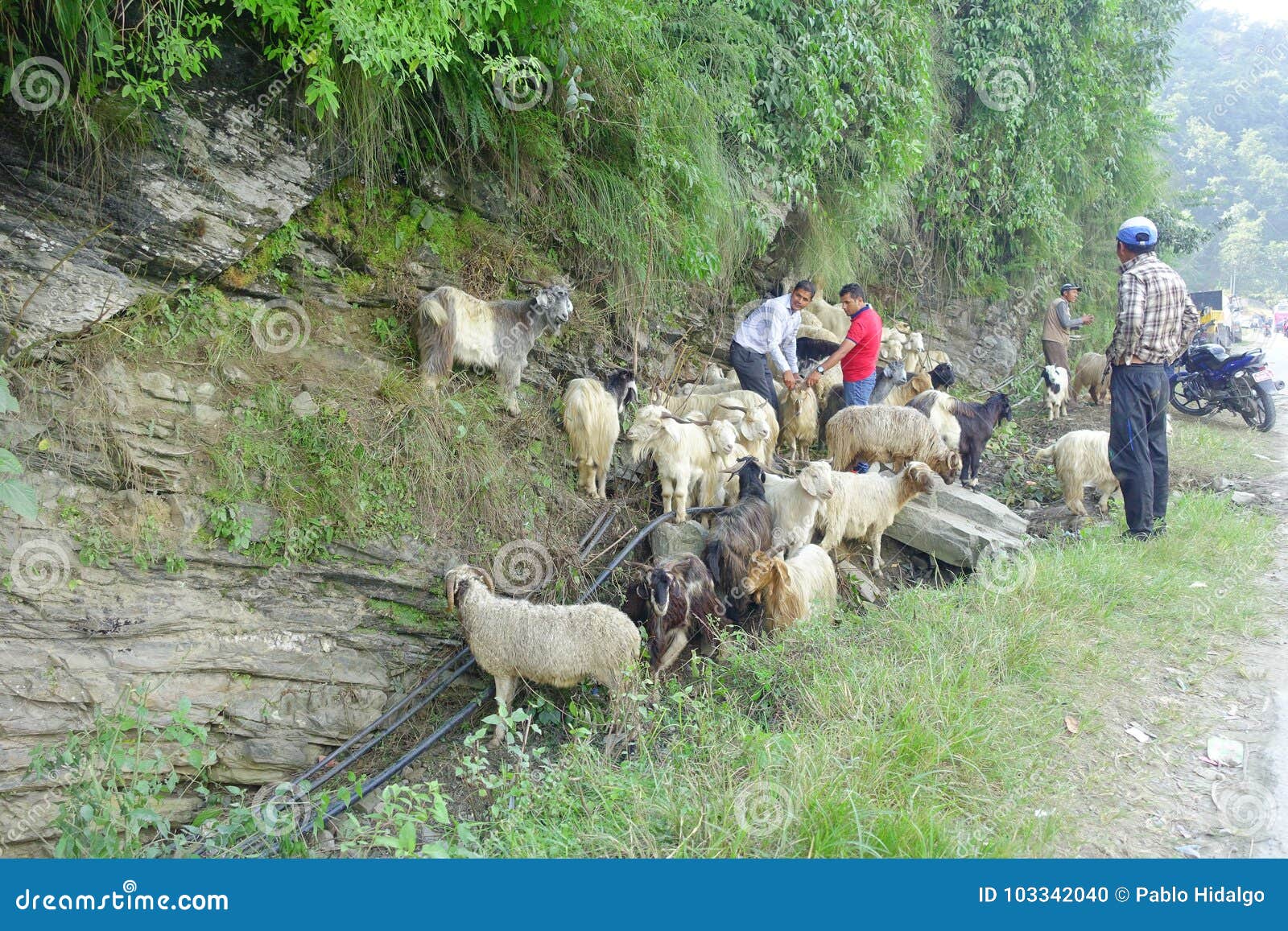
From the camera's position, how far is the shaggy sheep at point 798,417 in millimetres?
8328

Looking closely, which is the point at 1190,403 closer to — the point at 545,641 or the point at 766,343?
the point at 766,343

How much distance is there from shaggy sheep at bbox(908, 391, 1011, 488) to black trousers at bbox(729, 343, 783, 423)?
156 centimetres

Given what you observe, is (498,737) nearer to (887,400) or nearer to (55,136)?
(55,136)

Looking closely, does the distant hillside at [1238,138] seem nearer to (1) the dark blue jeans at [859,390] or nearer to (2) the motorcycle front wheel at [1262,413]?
(2) the motorcycle front wheel at [1262,413]

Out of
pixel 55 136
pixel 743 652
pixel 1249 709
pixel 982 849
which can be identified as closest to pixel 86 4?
pixel 55 136

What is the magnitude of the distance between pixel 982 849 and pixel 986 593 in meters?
2.59

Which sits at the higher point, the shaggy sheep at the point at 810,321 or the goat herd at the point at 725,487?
the shaggy sheep at the point at 810,321

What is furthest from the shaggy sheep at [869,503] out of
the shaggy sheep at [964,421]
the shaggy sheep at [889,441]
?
the shaggy sheep at [964,421]

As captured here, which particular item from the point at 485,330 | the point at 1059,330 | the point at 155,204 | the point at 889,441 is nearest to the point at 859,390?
the point at 889,441

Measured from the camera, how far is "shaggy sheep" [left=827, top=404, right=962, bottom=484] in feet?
24.1

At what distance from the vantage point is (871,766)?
11.0 feet

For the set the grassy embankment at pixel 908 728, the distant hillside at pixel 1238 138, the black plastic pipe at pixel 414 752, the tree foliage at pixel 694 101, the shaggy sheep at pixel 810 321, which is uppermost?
the distant hillside at pixel 1238 138

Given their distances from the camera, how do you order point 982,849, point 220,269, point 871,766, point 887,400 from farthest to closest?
1. point 887,400
2. point 220,269
3. point 871,766
4. point 982,849

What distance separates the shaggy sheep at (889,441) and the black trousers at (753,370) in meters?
0.71
